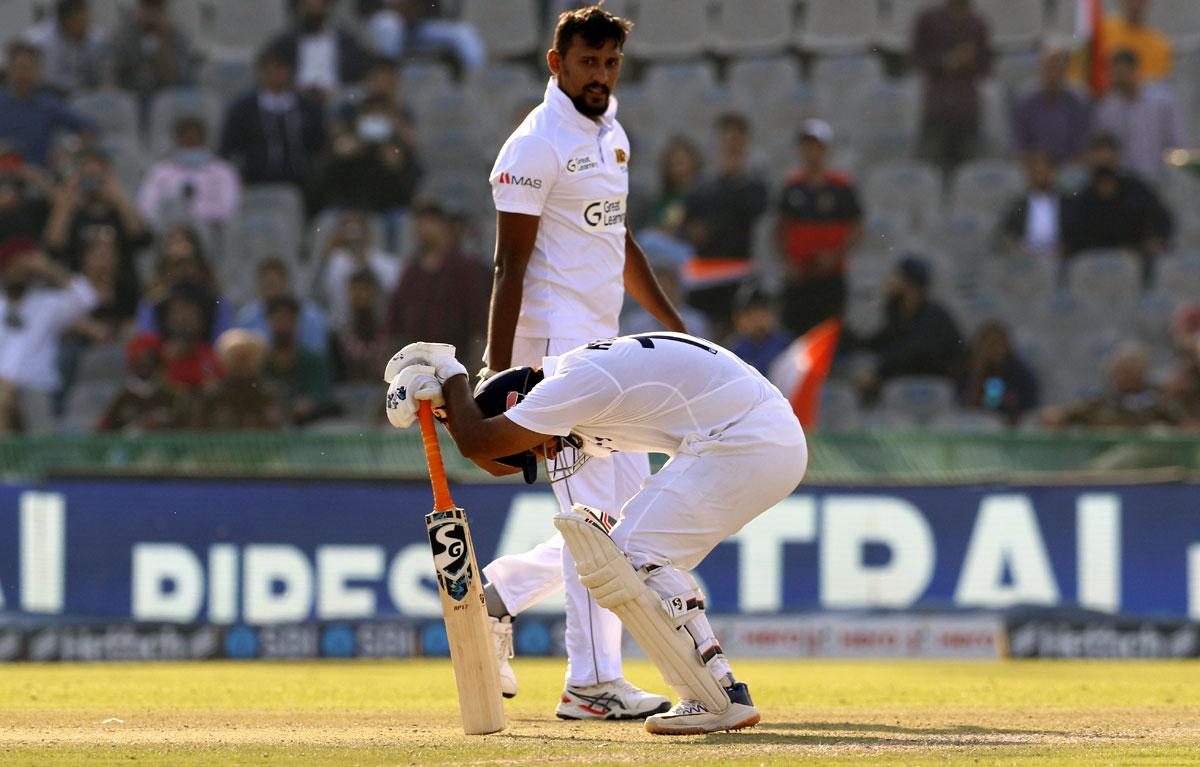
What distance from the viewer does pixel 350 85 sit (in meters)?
15.2

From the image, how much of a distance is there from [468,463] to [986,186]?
5922 millimetres

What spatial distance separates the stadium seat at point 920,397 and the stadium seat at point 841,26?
441cm

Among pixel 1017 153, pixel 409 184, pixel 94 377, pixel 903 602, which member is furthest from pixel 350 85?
pixel 903 602

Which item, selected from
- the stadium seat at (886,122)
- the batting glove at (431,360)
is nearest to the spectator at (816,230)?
the stadium seat at (886,122)

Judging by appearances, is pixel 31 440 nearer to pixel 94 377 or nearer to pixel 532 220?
pixel 94 377

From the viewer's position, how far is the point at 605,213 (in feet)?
20.8

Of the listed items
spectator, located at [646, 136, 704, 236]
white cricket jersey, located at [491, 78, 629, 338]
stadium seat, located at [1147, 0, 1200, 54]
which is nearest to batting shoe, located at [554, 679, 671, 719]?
white cricket jersey, located at [491, 78, 629, 338]

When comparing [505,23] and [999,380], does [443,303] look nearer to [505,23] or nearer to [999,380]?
[999,380]

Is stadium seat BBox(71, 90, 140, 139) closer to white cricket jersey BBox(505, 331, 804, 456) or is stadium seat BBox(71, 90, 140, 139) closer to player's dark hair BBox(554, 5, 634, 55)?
player's dark hair BBox(554, 5, 634, 55)

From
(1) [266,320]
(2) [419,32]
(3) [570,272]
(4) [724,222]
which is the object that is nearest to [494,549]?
(1) [266,320]

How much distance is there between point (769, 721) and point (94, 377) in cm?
832

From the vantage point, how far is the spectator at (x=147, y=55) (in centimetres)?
1564

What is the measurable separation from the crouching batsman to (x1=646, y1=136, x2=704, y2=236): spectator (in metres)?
8.31

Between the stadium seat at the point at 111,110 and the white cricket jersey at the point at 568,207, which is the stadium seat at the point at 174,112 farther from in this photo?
the white cricket jersey at the point at 568,207
